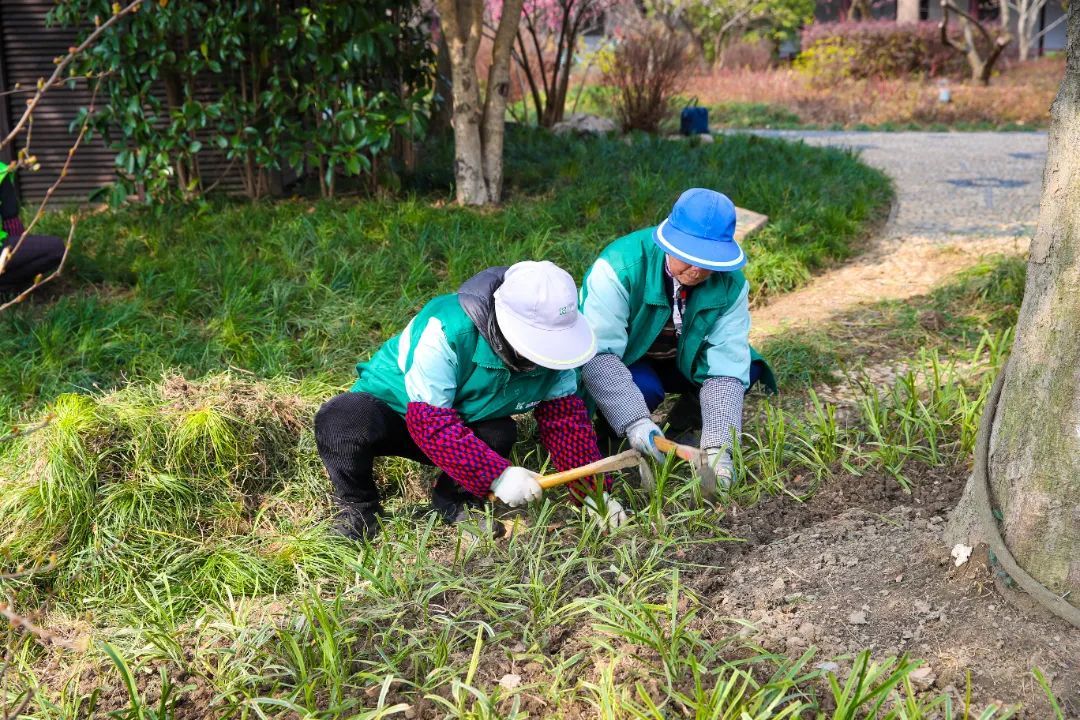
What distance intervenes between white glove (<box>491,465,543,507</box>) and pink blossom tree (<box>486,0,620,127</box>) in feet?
16.6

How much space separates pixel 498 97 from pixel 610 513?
4508 mm

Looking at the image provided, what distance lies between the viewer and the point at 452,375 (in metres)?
2.87

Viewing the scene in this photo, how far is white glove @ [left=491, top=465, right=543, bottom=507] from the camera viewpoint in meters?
2.79

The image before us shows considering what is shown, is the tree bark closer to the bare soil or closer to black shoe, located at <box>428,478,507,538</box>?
the bare soil

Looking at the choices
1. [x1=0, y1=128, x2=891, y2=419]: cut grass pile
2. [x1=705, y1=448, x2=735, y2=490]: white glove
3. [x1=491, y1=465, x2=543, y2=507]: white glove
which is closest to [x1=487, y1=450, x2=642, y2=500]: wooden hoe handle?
[x1=491, y1=465, x2=543, y2=507]: white glove

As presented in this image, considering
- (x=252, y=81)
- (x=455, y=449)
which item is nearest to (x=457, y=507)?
(x=455, y=449)

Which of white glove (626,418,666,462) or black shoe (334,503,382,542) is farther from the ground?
white glove (626,418,666,462)

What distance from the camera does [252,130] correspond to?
21.0 feet

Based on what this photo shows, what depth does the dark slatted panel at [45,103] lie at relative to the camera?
7211mm

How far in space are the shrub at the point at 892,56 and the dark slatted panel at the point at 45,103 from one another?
13825 mm

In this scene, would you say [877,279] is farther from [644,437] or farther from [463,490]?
[463,490]

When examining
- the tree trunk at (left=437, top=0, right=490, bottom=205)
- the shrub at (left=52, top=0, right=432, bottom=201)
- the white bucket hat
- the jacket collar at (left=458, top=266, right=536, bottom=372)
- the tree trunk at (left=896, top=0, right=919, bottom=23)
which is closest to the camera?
the white bucket hat

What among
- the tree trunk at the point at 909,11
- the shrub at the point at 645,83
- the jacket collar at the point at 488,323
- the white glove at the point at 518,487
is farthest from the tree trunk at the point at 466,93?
the tree trunk at the point at 909,11

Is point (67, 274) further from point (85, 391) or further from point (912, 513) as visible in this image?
point (912, 513)
